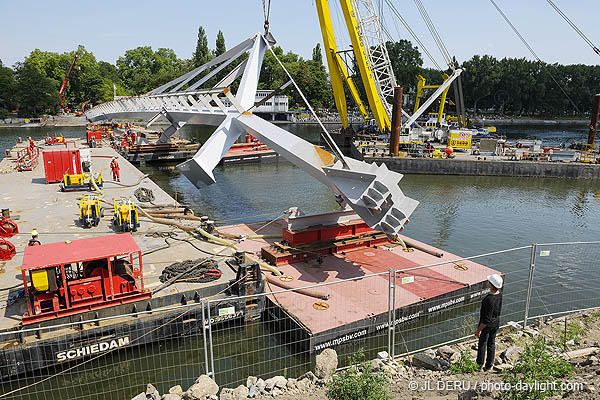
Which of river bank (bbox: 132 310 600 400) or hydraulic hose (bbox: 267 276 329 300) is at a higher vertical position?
river bank (bbox: 132 310 600 400)

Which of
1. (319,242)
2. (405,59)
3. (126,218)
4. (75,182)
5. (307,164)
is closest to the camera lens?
(307,164)

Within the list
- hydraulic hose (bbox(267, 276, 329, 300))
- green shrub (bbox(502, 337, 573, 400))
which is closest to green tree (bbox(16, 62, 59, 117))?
hydraulic hose (bbox(267, 276, 329, 300))

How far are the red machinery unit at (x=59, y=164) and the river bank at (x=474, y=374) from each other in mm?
Result: 21152

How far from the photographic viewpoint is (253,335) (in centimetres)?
1134

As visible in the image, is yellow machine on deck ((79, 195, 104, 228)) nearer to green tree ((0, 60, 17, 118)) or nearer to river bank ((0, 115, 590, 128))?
river bank ((0, 115, 590, 128))

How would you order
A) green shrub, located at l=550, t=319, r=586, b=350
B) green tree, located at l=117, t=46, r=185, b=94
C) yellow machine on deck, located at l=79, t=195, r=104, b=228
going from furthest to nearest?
1. green tree, located at l=117, t=46, r=185, b=94
2. yellow machine on deck, located at l=79, t=195, r=104, b=228
3. green shrub, located at l=550, t=319, r=586, b=350

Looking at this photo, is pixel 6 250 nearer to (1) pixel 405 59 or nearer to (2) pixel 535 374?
(2) pixel 535 374

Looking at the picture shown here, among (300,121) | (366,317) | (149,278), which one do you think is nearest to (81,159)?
(149,278)

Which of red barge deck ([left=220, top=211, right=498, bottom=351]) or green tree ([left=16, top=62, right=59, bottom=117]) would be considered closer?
red barge deck ([left=220, top=211, right=498, bottom=351])

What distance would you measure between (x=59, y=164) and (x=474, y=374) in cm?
2536

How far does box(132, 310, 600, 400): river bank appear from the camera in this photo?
18.3 feet

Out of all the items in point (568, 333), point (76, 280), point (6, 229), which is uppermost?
point (6, 229)

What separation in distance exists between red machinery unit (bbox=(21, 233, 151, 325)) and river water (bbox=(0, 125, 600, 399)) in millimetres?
1495

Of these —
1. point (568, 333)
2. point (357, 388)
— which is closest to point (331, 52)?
point (568, 333)
